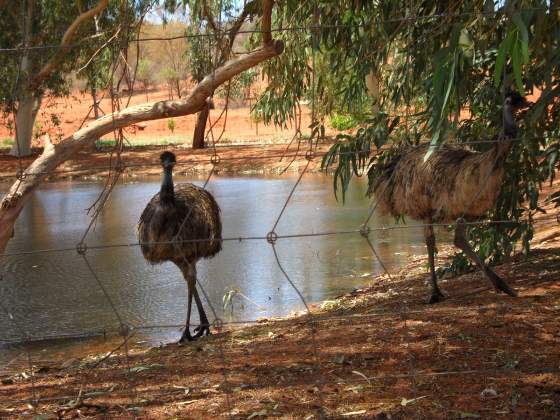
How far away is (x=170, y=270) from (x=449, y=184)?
14.5 ft

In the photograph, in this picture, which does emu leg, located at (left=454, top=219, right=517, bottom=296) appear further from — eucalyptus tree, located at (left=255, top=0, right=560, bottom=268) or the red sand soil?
the red sand soil

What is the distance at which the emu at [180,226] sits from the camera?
20.0 ft

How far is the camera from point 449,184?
535 centimetres

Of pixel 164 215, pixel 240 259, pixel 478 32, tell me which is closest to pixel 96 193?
pixel 240 259

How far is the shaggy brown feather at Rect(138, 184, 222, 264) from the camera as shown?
6.12m

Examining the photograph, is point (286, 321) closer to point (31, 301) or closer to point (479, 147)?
point (479, 147)

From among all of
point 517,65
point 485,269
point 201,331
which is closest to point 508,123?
point 485,269

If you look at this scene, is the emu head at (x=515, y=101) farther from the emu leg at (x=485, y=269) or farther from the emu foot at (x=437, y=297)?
the emu foot at (x=437, y=297)

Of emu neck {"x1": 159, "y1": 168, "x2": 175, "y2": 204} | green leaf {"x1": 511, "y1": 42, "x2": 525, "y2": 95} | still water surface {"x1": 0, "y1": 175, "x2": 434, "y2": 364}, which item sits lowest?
still water surface {"x1": 0, "y1": 175, "x2": 434, "y2": 364}

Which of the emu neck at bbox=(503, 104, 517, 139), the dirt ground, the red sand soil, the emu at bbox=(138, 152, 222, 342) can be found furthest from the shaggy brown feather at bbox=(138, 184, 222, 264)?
the red sand soil

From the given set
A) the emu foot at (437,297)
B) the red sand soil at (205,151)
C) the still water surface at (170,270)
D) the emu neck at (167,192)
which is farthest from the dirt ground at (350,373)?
the red sand soil at (205,151)

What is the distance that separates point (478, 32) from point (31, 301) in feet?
16.7

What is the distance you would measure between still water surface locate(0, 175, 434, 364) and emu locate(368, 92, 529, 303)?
178cm

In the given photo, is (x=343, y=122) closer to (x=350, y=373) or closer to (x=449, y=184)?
(x=449, y=184)
